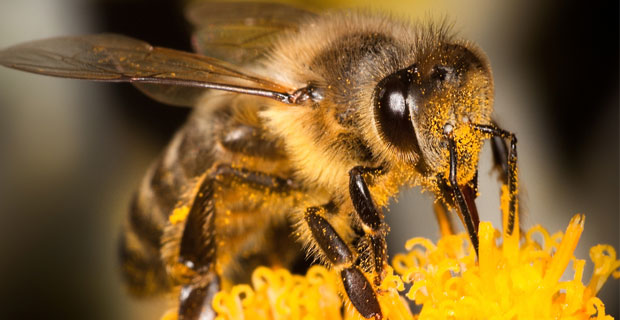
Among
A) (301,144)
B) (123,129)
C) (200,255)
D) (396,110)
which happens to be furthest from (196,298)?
(123,129)

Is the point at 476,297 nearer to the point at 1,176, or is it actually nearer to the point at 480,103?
the point at 480,103

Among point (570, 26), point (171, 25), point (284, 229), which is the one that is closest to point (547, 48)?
point (570, 26)

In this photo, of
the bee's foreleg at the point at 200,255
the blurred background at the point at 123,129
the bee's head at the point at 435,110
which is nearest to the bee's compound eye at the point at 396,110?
the bee's head at the point at 435,110

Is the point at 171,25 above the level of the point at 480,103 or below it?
above

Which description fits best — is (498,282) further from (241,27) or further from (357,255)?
(241,27)

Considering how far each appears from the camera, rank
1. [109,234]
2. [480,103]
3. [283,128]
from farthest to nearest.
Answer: [109,234] < [283,128] < [480,103]

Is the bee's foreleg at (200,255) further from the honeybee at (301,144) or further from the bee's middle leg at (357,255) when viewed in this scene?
the bee's middle leg at (357,255)

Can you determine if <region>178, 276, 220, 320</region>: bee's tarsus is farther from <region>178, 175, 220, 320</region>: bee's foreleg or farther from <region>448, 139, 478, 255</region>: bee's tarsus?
<region>448, 139, 478, 255</region>: bee's tarsus
